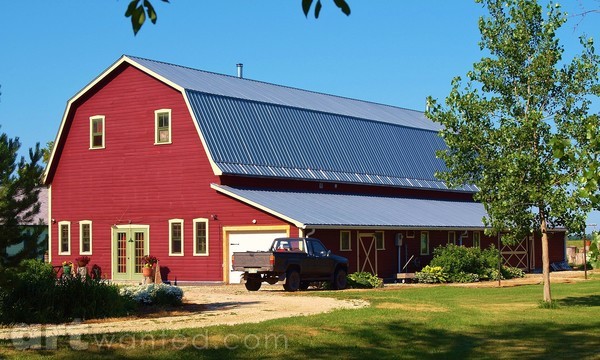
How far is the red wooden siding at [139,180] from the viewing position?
39.7 metres

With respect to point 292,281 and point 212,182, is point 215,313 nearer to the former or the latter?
point 292,281

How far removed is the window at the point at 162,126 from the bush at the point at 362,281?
10.3 metres

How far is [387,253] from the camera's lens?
42438 millimetres

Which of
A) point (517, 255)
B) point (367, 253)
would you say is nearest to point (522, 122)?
point (367, 253)

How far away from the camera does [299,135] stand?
1726 inches

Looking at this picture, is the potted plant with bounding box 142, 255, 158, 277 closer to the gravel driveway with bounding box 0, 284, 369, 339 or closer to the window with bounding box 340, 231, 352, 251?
the gravel driveway with bounding box 0, 284, 369, 339

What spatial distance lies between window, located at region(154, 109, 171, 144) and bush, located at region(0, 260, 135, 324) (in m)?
19.2

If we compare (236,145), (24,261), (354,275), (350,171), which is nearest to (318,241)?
(354,275)

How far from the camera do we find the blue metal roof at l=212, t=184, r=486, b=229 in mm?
37344

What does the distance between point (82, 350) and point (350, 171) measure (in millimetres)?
30869

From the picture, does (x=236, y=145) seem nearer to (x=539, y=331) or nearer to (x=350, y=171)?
(x=350, y=171)

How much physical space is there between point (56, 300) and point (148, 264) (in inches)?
689

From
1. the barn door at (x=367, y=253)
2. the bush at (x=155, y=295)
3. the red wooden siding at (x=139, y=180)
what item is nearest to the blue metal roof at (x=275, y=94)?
the red wooden siding at (x=139, y=180)

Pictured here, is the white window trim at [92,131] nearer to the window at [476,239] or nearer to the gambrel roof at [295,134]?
the gambrel roof at [295,134]
